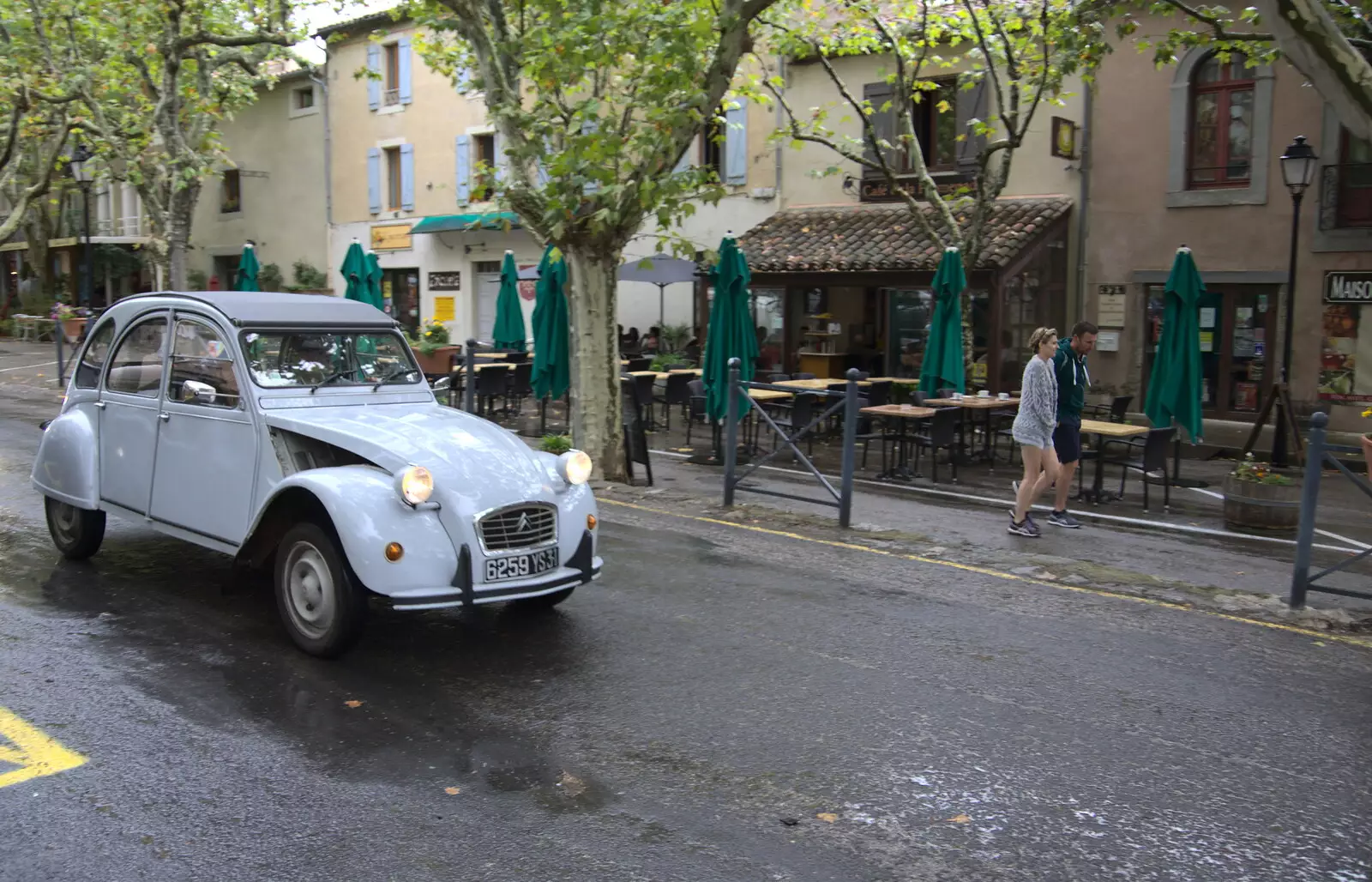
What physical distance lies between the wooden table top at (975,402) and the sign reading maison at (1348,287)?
19.5 ft

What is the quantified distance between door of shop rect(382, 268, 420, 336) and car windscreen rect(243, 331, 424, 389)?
2429cm

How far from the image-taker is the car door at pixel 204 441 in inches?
247

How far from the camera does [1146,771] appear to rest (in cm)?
465

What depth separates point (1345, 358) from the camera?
54.7 ft

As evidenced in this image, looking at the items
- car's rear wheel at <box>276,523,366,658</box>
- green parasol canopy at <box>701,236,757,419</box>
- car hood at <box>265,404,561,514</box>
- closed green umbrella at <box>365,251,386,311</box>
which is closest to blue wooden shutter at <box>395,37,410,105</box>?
closed green umbrella at <box>365,251,386,311</box>

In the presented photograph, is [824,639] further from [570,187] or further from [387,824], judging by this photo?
[570,187]

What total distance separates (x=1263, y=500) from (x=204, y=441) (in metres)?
8.95

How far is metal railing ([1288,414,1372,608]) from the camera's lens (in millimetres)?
7043

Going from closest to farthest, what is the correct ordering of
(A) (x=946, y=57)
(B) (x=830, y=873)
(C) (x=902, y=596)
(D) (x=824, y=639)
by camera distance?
(B) (x=830, y=873), (D) (x=824, y=639), (C) (x=902, y=596), (A) (x=946, y=57)

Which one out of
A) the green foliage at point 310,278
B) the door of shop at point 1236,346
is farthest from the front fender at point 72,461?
the green foliage at point 310,278

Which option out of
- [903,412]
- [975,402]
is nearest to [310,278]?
[975,402]

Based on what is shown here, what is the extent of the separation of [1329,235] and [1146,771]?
1475 cm

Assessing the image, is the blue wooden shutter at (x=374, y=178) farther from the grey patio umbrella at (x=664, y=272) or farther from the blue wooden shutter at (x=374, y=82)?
the grey patio umbrella at (x=664, y=272)

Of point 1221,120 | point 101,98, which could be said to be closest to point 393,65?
point 101,98
